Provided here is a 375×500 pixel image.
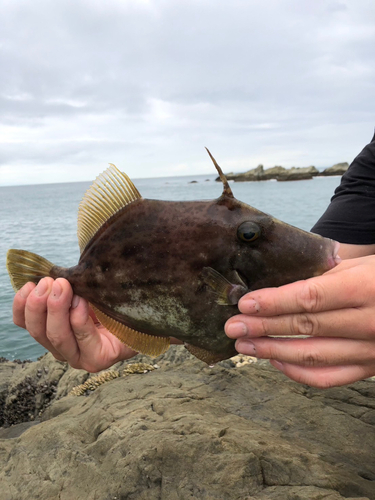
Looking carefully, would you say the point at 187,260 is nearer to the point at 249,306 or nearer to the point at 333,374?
the point at 249,306

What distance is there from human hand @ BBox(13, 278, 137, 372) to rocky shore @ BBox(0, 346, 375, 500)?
40.9 inches

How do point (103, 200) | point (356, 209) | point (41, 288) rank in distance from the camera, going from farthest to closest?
point (356, 209) → point (41, 288) → point (103, 200)

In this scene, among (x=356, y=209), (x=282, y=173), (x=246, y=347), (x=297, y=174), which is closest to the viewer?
(x=246, y=347)

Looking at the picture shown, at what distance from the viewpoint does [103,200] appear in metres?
2.28

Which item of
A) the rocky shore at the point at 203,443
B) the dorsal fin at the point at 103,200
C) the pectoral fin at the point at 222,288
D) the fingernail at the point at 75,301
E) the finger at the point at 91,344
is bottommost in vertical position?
the rocky shore at the point at 203,443

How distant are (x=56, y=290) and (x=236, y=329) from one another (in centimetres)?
116

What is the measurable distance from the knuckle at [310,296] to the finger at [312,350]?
32 cm

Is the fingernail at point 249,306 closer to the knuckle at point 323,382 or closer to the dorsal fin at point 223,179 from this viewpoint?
the dorsal fin at point 223,179

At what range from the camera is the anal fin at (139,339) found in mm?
2334

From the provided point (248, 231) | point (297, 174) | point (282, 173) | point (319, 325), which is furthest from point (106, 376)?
point (297, 174)

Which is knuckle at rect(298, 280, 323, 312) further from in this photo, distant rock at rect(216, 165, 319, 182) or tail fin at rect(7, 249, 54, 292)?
distant rock at rect(216, 165, 319, 182)

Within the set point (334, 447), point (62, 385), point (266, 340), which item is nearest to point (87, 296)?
point (266, 340)

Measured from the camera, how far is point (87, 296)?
238 centimetres

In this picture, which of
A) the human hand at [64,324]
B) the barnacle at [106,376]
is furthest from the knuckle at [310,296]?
the barnacle at [106,376]
